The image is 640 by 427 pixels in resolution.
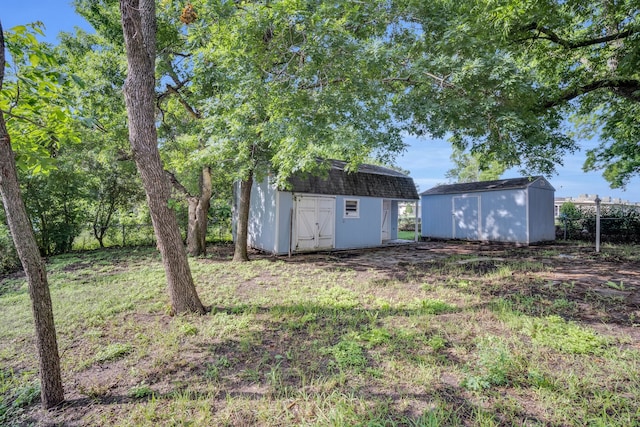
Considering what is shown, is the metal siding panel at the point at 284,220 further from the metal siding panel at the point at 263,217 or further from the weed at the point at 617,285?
the weed at the point at 617,285

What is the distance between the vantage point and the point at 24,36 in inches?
106

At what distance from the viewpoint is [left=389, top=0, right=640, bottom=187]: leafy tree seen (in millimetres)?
5215

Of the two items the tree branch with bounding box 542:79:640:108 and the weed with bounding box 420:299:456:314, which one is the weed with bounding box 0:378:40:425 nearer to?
the weed with bounding box 420:299:456:314

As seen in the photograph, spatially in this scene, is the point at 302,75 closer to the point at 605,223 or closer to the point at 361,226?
the point at 361,226

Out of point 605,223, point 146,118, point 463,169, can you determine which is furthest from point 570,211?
point 463,169

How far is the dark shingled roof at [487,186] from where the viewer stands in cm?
1319

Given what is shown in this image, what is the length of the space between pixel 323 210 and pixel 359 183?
2.22m

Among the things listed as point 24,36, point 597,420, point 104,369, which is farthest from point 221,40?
point 597,420

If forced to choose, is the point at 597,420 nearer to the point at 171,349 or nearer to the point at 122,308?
the point at 171,349

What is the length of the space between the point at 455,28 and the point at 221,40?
4.36 metres

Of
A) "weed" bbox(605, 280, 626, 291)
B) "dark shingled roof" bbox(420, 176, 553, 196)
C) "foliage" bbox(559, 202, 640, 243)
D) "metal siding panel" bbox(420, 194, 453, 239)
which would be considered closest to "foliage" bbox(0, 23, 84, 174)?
"weed" bbox(605, 280, 626, 291)

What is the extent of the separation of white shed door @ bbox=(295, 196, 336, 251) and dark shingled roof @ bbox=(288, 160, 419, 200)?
0.40 metres

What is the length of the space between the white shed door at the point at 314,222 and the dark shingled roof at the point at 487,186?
763 centimetres

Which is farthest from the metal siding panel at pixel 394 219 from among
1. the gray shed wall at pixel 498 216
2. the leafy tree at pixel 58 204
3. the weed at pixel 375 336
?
the leafy tree at pixel 58 204
